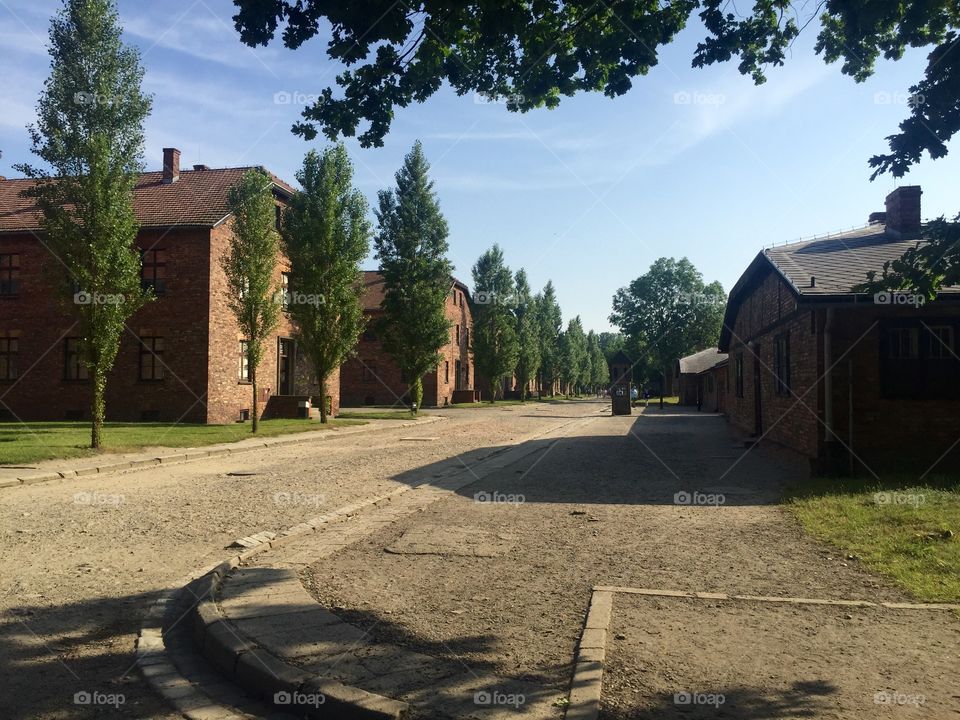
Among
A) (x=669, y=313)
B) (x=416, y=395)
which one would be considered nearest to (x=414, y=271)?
(x=416, y=395)

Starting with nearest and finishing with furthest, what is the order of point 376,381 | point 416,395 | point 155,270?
point 155,270 → point 416,395 → point 376,381

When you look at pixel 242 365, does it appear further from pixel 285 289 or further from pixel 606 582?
pixel 606 582

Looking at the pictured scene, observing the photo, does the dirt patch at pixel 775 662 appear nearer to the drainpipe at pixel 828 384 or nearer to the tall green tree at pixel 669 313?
the drainpipe at pixel 828 384

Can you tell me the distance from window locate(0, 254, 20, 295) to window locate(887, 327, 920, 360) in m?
30.5

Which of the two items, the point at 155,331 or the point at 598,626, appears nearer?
the point at 598,626

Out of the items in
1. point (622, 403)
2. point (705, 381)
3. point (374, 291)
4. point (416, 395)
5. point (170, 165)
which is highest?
point (170, 165)

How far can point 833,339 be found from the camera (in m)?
12.9

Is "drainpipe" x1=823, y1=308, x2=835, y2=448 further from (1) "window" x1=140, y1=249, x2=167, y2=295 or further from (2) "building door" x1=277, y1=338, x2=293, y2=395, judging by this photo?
(2) "building door" x1=277, y1=338, x2=293, y2=395

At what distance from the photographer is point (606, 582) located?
5.84 meters

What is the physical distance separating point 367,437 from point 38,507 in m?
14.2

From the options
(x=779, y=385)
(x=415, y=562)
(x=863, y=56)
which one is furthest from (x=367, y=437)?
(x=863, y=56)

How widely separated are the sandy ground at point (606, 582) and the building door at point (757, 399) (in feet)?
32.1

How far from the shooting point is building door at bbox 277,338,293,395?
3170 cm

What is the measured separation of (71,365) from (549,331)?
57.5 metres
